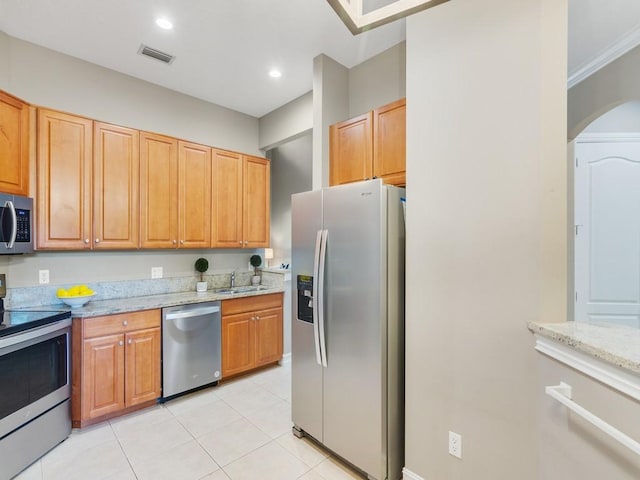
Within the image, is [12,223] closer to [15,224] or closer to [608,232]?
[15,224]

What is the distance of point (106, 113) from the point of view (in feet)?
9.82

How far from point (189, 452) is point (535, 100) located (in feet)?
9.82

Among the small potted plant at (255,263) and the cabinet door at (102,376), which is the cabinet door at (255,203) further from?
the cabinet door at (102,376)

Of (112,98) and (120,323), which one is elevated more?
(112,98)

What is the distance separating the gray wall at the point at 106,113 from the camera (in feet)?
8.41

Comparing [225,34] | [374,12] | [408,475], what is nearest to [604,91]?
[374,12]

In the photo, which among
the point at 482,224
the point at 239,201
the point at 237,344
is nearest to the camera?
the point at 482,224

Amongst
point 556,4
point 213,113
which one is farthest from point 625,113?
point 213,113

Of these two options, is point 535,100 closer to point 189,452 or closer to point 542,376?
point 542,376

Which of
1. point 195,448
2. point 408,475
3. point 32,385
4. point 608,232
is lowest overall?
point 195,448

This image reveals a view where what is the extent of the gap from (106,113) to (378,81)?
265 cm

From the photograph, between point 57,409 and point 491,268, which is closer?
point 491,268

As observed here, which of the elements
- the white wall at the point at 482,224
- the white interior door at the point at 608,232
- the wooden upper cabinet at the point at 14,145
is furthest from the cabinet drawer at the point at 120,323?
the white interior door at the point at 608,232

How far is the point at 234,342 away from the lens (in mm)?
3244
